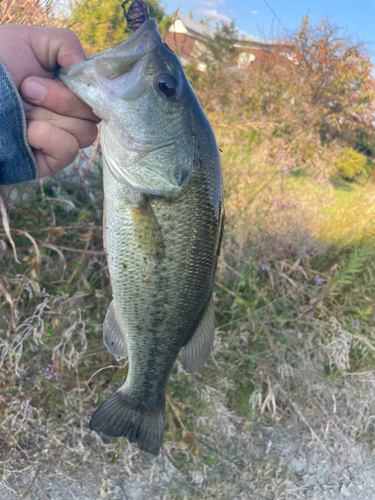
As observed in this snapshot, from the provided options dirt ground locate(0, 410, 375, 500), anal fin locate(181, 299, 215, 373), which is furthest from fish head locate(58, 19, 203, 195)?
dirt ground locate(0, 410, 375, 500)

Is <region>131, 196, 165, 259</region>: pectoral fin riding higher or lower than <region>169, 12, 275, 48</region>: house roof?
lower

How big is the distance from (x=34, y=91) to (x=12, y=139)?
0.19 m

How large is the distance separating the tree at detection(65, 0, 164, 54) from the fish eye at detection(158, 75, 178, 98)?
54.8 inches

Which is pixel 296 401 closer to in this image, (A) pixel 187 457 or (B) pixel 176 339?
(A) pixel 187 457

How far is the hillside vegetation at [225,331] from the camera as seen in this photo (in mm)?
2115

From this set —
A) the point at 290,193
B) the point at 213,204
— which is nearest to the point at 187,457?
Answer: the point at 213,204

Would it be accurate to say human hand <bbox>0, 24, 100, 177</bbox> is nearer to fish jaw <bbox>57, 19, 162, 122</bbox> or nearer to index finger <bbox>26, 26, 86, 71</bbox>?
index finger <bbox>26, 26, 86, 71</bbox>

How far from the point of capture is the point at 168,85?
1.08 meters

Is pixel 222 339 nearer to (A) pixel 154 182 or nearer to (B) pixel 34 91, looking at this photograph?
(A) pixel 154 182

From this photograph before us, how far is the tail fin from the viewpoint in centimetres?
133

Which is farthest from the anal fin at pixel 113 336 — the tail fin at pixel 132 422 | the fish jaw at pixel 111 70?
the fish jaw at pixel 111 70

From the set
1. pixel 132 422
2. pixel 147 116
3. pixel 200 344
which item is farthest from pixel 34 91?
pixel 132 422

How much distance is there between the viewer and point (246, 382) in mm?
2664

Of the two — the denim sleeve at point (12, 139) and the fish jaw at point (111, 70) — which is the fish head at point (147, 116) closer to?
the fish jaw at point (111, 70)
